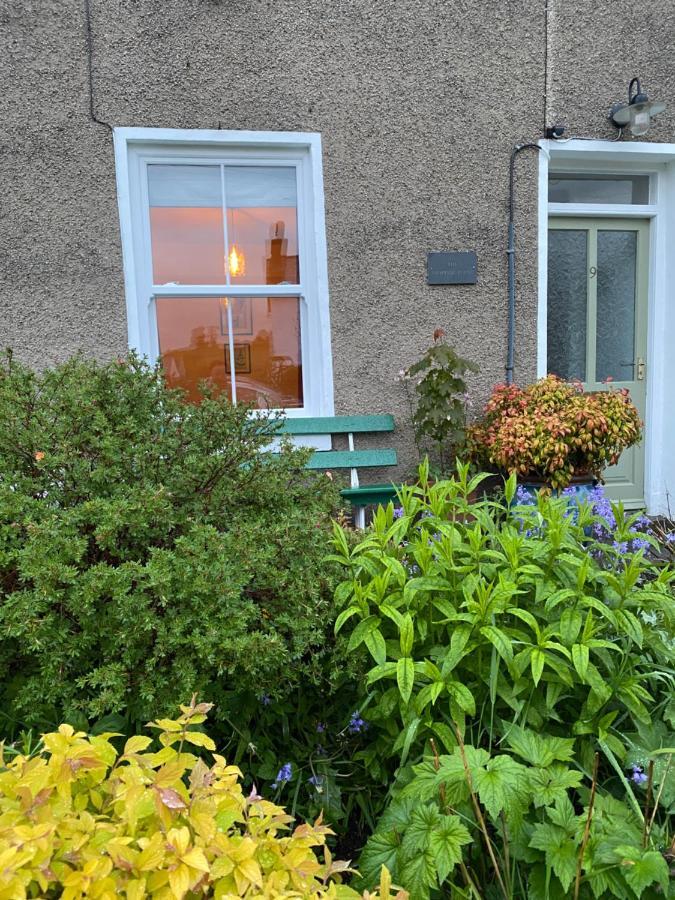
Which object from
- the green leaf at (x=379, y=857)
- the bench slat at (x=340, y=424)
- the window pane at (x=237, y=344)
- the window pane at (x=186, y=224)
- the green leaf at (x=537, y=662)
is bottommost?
the green leaf at (x=379, y=857)

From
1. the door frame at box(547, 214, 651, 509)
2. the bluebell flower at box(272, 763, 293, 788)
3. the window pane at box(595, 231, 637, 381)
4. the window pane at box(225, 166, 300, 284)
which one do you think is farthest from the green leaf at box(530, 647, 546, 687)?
the window pane at box(595, 231, 637, 381)

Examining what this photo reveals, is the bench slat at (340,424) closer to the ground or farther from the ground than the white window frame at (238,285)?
closer to the ground

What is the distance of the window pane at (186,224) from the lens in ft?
14.4

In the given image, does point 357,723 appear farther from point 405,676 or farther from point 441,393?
point 441,393

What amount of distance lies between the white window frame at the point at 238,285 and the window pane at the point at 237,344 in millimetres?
62

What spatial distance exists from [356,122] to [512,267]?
4.90 feet

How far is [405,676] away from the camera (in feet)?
5.05

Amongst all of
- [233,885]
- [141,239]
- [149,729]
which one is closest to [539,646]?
[233,885]

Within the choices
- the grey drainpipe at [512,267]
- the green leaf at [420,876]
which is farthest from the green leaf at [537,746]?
the grey drainpipe at [512,267]

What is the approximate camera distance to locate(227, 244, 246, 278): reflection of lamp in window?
454 cm

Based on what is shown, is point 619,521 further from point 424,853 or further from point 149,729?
point 149,729

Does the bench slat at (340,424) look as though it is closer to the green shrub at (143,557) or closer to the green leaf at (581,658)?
the green shrub at (143,557)

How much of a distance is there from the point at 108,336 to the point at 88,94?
153cm

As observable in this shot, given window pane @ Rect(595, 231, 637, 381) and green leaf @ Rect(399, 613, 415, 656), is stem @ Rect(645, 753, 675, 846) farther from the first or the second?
window pane @ Rect(595, 231, 637, 381)
